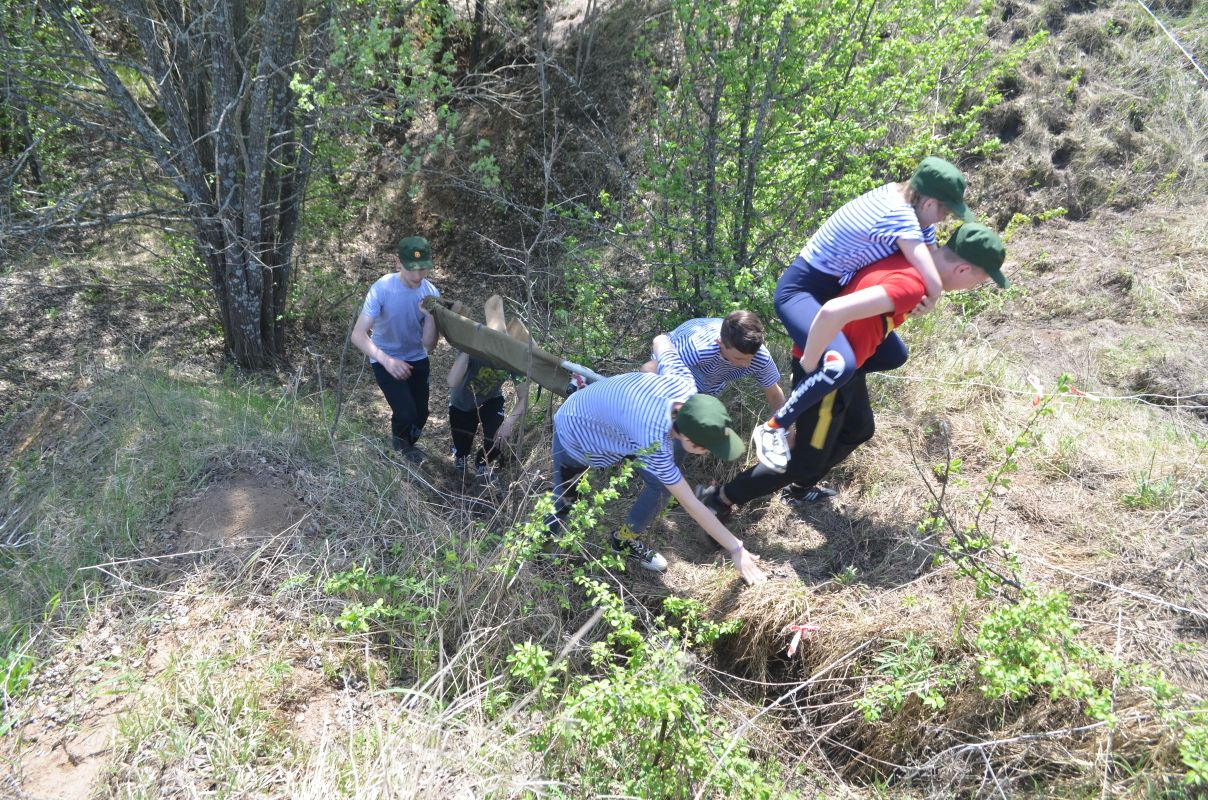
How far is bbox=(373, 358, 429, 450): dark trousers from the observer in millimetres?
4406

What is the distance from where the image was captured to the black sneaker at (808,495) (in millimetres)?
3996

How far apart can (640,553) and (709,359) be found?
1042 mm

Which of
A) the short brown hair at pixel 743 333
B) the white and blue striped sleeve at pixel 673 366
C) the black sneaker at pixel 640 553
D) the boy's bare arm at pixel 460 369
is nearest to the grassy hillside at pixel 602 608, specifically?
the black sneaker at pixel 640 553

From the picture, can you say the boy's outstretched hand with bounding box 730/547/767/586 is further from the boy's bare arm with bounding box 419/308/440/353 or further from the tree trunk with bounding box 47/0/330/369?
the tree trunk with bounding box 47/0/330/369

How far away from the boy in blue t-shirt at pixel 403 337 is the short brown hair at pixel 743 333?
1882 millimetres

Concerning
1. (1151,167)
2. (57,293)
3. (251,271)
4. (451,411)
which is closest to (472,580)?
(451,411)

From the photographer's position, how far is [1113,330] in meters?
5.74

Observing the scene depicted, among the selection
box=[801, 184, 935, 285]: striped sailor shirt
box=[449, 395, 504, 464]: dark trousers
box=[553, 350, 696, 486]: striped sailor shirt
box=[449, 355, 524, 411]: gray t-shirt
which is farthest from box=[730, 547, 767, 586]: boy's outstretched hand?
box=[449, 395, 504, 464]: dark trousers

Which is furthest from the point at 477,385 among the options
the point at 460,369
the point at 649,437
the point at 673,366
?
the point at 649,437

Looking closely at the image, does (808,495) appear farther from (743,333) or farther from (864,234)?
(864,234)

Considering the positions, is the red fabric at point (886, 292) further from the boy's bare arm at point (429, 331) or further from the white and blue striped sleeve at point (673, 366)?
the boy's bare arm at point (429, 331)

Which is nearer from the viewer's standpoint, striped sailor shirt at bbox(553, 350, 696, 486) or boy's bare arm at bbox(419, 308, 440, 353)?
striped sailor shirt at bbox(553, 350, 696, 486)

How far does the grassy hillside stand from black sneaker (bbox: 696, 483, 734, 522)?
216 mm

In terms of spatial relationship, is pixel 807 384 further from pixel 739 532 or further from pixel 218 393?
pixel 218 393
